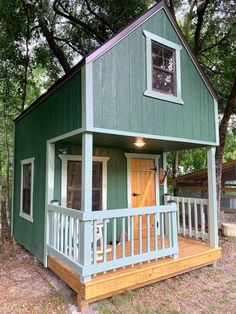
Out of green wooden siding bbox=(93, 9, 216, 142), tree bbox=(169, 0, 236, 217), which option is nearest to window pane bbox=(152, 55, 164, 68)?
green wooden siding bbox=(93, 9, 216, 142)

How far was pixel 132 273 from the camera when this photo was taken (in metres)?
4.07

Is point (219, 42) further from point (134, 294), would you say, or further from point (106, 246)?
point (134, 294)

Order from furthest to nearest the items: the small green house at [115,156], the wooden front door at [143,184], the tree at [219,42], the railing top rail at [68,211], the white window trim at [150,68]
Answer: the tree at [219,42] → the wooden front door at [143,184] → the white window trim at [150,68] → the small green house at [115,156] → the railing top rail at [68,211]

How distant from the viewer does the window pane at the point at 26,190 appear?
6.46 m

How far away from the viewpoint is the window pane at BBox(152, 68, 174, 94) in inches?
195

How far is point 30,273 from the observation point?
16.7ft

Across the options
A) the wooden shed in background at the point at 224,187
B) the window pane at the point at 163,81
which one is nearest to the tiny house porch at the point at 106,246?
the window pane at the point at 163,81

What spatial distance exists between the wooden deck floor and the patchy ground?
0.17 meters

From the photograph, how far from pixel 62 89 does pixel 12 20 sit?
175 inches

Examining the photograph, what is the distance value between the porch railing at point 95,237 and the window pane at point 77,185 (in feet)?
2.44

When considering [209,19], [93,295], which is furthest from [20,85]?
[93,295]

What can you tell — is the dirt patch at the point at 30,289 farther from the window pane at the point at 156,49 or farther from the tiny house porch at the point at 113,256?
the window pane at the point at 156,49

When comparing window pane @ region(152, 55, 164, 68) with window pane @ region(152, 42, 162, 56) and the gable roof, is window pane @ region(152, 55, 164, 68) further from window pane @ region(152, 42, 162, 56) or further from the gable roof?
the gable roof

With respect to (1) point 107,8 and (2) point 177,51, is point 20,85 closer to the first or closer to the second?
(1) point 107,8
